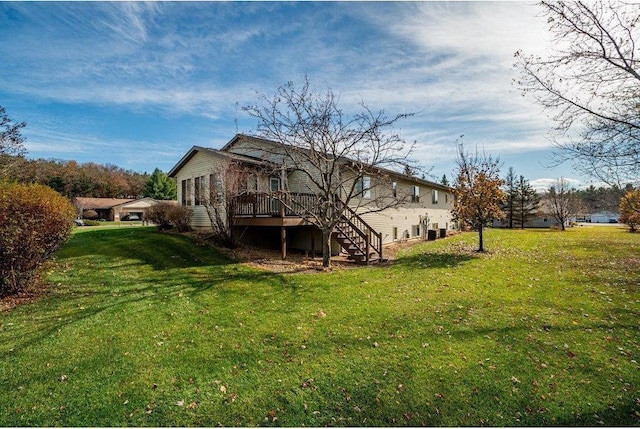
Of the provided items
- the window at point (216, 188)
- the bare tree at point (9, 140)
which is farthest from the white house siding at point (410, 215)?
the bare tree at point (9, 140)

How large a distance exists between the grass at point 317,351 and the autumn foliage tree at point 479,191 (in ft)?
21.0

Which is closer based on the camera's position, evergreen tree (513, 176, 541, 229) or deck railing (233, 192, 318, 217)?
deck railing (233, 192, 318, 217)

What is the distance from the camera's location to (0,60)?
34.4 feet

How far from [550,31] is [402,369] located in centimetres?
913

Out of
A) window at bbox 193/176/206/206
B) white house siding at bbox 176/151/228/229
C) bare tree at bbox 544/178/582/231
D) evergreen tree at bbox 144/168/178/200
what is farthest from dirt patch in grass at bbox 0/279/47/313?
evergreen tree at bbox 144/168/178/200

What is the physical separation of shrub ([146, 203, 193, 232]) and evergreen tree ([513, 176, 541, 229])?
44.8 metres

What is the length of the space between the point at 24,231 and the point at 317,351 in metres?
7.61

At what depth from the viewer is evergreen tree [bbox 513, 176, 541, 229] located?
44.3 meters

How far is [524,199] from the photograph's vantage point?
145 ft

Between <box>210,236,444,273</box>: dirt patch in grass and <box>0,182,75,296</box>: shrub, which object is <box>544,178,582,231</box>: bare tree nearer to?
<box>210,236,444,273</box>: dirt patch in grass

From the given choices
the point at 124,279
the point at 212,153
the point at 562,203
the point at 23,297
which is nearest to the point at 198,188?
the point at 212,153

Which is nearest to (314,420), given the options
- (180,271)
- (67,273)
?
(180,271)

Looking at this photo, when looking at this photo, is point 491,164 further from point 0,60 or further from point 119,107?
point 0,60

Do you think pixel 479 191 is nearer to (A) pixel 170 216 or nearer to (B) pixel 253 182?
(B) pixel 253 182
